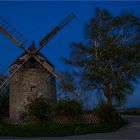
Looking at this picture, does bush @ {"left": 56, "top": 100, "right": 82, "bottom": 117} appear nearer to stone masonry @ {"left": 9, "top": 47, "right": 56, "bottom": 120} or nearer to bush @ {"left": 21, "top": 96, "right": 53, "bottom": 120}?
bush @ {"left": 21, "top": 96, "right": 53, "bottom": 120}

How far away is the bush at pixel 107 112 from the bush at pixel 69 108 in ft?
5.18

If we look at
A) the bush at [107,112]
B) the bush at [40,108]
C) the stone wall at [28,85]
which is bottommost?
the bush at [107,112]

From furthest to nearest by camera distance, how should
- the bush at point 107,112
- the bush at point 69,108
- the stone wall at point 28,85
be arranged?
the stone wall at point 28,85
the bush at point 69,108
the bush at point 107,112

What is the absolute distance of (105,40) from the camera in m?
30.5

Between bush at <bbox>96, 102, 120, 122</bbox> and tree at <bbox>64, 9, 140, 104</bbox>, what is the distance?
421cm

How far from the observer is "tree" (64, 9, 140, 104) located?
29375 mm

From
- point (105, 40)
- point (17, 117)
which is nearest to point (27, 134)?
point (17, 117)

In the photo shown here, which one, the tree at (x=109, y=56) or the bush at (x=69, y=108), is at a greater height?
the tree at (x=109, y=56)

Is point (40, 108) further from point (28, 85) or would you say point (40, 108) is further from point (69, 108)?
point (28, 85)

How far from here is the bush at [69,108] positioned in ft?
81.8

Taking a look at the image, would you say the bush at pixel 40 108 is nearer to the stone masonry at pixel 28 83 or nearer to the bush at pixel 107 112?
the bush at pixel 107 112

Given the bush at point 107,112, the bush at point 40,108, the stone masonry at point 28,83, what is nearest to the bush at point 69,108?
the bush at point 40,108

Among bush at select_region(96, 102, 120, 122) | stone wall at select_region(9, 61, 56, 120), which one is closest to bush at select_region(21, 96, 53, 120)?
bush at select_region(96, 102, 120, 122)

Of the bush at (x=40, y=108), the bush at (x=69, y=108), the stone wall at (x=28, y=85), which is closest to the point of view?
the bush at (x=69, y=108)
